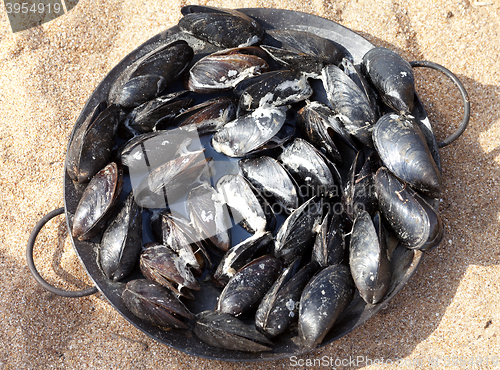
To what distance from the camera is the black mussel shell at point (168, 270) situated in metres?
1.96

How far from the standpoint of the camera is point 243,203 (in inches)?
81.7

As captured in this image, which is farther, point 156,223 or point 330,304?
point 156,223

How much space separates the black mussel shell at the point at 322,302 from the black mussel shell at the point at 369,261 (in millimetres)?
79

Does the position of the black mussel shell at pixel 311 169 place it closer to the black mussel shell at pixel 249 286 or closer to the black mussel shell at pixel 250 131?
the black mussel shell at pixel 250 131

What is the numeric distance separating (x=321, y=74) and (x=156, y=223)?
1.34 metres

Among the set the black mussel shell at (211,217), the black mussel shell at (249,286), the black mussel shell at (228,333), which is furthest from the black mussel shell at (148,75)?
the black mussel shell at (228,333)

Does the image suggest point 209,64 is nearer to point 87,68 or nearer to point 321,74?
point 321,74

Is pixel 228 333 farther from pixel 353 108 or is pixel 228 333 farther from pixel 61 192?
pixel 61 192

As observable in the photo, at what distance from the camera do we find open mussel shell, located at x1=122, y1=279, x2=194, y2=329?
6.14 feet

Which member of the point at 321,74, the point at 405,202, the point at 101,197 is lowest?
the point at 405,202

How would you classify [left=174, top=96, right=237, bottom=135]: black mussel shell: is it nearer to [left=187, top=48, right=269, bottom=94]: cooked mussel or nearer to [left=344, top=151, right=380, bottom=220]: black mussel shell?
[left=187, top=48, right=269, bottom=94]: cooked mussel

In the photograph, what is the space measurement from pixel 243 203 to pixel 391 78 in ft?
3.61

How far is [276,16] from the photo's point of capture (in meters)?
2.36

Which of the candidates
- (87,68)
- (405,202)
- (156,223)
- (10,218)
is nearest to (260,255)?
(156,223)
